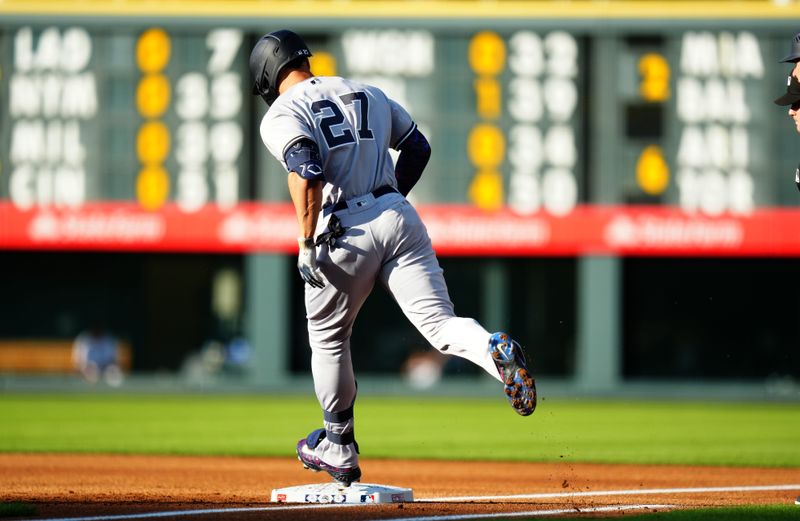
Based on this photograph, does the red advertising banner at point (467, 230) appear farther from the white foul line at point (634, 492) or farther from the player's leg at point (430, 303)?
the player's leg at point (430, 303)

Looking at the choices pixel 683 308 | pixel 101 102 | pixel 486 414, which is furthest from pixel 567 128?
pixel 101 102

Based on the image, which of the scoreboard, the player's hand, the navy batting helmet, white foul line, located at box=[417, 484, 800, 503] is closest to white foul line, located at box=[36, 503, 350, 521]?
white foul line, located at box=[417, 484, 800, 503]

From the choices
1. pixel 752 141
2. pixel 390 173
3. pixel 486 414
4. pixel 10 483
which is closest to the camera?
pixel 390 173

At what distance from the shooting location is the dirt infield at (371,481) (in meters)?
5.55

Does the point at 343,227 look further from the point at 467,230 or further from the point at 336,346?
the point at 467,230

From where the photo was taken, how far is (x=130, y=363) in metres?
25.5

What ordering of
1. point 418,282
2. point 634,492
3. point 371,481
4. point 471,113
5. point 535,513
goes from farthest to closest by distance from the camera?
point 471,113 < point 371,481 < point 634,492 < point 418,282 < point 535,513

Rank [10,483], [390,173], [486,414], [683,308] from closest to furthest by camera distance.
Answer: [390,173] → [10,483] → [486,414] → [683,308]

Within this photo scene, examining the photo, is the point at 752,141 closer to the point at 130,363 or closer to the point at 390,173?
the point at 130,363

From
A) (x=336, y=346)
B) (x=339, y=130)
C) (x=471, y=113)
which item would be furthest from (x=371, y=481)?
(x=471, y=113)

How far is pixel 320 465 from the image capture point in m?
5.96

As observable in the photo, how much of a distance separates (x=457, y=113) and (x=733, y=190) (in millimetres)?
4817

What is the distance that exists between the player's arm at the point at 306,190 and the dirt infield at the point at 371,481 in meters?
1.05

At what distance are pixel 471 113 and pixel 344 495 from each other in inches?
679
